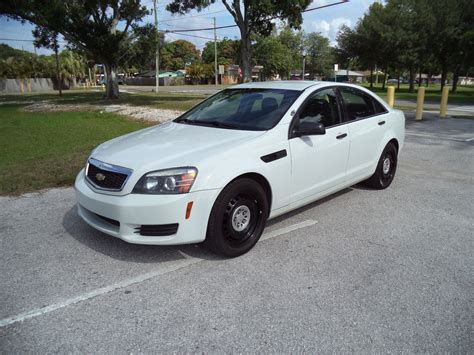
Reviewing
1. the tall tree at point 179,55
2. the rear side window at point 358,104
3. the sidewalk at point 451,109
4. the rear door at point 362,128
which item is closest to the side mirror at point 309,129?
the rear door at point 362,128

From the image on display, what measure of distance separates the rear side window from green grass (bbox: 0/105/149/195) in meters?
4.14

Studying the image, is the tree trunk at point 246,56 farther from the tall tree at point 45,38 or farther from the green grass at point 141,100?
the tall tree at point 45,38

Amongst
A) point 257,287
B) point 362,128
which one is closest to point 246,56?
point 362,128

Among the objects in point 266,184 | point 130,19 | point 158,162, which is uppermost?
point 130,19

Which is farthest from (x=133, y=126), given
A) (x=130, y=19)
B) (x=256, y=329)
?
(x=130, y=19)

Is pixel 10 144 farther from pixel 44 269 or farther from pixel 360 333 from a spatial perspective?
pixel 360 333

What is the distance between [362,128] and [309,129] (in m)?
1.35

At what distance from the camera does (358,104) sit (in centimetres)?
538

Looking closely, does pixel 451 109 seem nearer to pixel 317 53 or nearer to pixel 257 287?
pixel 257 287

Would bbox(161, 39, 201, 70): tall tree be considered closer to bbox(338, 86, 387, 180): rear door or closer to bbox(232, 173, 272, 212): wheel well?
bbox(338, 86, 387, 180): rear door

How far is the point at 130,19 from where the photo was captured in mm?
23672

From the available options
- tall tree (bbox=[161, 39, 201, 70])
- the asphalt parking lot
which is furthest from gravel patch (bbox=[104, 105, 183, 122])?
tall tree (bbox=[161, 39, 201, 70])

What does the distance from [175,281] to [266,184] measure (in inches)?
48.7

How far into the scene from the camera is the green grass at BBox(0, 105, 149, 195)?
6402mm
